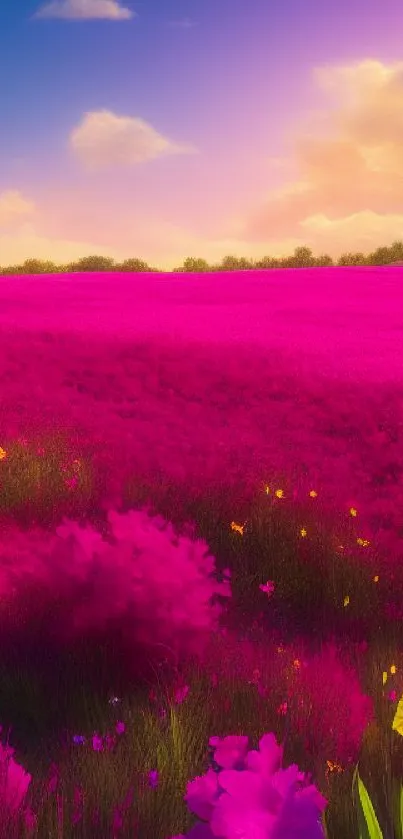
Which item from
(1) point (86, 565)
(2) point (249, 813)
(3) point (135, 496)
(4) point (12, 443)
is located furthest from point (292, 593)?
(2) point (249, 813)

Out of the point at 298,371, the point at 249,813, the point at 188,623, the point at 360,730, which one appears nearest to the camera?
the point at 249,813

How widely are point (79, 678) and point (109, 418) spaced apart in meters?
2.92

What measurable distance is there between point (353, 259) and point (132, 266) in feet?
27.1

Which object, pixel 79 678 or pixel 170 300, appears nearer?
pixel 79 678

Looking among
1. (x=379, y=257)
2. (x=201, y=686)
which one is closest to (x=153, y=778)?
(x=201, y=686)

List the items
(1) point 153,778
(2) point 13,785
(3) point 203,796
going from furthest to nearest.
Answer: (1) point 153,778 → (2) point 13,785 → (3) point 203,796

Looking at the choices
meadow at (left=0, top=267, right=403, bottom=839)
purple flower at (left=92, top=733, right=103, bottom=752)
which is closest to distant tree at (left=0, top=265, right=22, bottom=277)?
meadow at (left=0, top=267, right=403, bottom=839)

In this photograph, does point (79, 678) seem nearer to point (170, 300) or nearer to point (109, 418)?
point (109, 418)

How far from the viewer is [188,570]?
278 centimetres

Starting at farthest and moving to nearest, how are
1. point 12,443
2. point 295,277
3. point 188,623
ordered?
1. point 295,277
2. point 12,443
3. point 188,623

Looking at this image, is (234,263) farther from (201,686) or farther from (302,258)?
(201,686)

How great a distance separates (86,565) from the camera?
2832 mm

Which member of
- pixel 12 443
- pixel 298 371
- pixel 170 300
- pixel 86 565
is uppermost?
pixel 170 300

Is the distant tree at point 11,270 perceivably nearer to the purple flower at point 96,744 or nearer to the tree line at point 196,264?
the tree line at point 196,264
